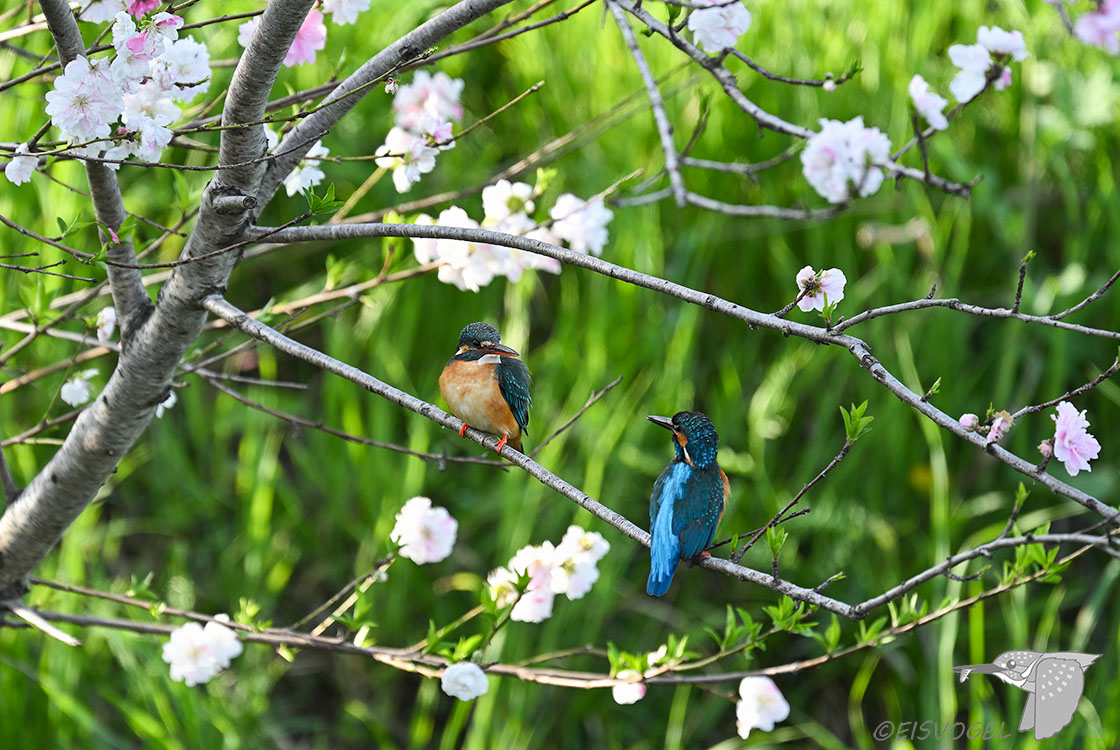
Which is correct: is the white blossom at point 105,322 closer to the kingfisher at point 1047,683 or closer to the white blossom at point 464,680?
the white blossom at point 464,680

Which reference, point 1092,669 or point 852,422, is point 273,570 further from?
point 1092,669

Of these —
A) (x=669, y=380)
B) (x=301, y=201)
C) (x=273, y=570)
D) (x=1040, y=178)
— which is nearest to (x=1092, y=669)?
(x=669, y=380)

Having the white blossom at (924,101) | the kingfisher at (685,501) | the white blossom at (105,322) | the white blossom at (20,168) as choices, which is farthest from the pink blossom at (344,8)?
the white blossom at (924,101)

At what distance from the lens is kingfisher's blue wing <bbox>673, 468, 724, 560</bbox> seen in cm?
154

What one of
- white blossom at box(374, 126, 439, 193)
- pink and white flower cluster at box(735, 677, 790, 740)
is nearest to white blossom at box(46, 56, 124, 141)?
white blossom at box(374, 126, 439, 193)

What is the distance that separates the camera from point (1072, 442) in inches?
48.4

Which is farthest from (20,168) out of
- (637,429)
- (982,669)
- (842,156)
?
(637,429)

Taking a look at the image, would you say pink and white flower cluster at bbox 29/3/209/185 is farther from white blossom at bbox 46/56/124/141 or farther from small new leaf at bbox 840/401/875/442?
small new leaf at bbox 840/401/875/442

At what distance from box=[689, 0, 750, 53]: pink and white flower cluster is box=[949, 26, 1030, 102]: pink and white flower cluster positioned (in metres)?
0.42

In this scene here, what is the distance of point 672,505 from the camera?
61.5 inches

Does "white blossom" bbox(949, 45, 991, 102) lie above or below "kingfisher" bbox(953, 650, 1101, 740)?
above

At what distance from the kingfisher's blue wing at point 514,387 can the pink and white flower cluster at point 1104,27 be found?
3.87 ft

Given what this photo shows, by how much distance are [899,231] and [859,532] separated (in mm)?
1061

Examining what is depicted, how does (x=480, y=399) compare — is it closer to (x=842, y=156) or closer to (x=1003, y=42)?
(x=842, y=156)
